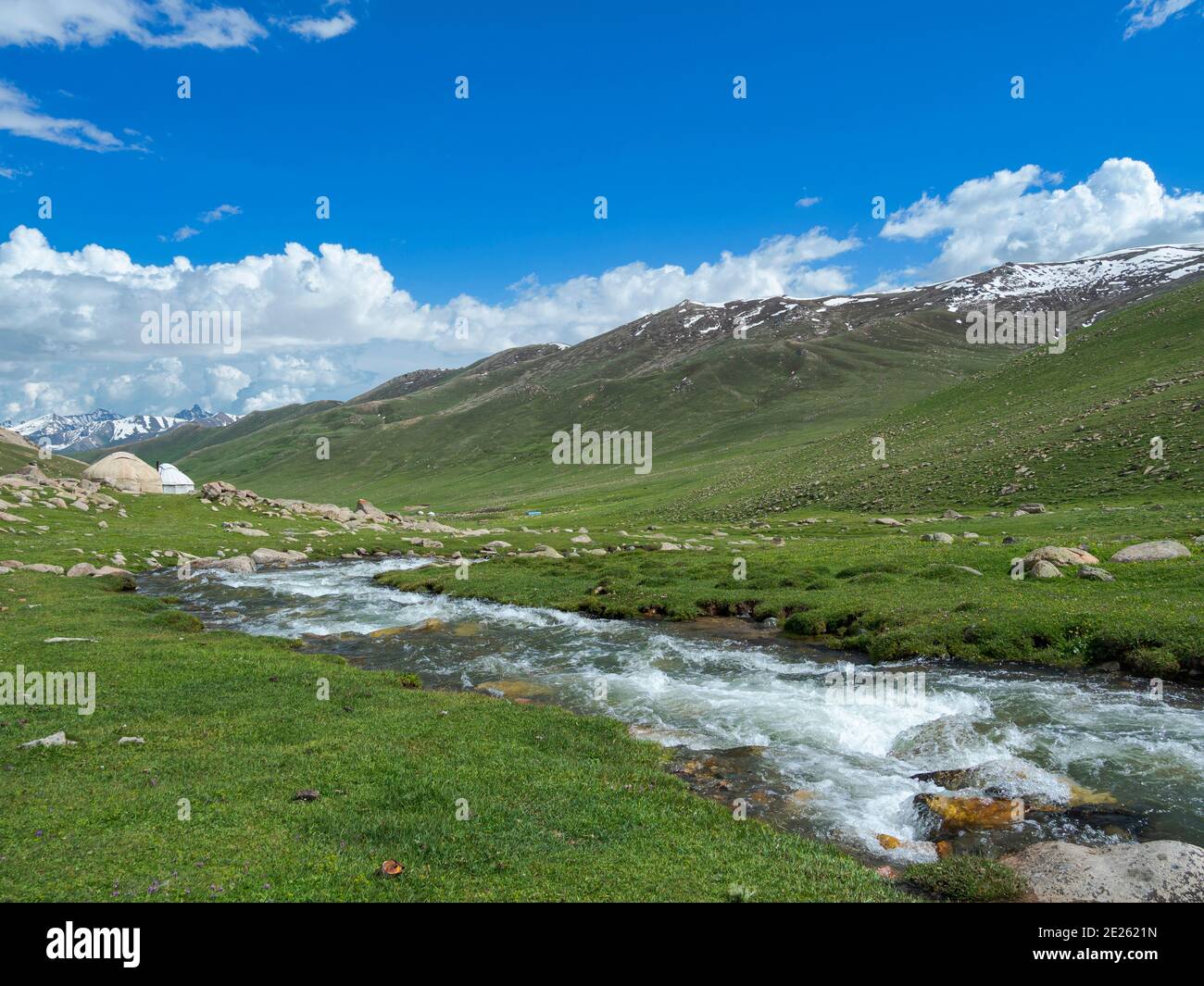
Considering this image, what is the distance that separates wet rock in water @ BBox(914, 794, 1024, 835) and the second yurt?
114 meters

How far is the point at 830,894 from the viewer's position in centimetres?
1148

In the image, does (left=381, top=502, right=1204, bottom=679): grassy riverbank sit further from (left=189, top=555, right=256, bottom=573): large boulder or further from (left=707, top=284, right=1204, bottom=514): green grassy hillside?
(left=189, top=555, right=256, bottom=573): large boulder

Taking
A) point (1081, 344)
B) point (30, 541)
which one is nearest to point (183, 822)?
point (30, 541)

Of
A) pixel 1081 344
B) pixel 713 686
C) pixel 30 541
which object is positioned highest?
pixel 1081 344

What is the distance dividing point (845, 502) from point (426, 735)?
217 feet

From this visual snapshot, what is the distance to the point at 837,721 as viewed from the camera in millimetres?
20797

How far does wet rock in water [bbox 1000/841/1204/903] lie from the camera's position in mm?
10820

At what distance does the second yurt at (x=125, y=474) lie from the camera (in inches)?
3907

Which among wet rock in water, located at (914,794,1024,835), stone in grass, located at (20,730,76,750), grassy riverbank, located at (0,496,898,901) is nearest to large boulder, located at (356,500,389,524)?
grassy riverbank, located at (0,496,898,901)

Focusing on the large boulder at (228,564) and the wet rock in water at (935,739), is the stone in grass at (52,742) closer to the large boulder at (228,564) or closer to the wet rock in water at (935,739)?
the wet rock in water at (935,739)

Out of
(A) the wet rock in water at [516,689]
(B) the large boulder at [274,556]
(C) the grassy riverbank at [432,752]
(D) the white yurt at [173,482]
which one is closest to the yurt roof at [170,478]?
(D) the white yurt at [173,482]

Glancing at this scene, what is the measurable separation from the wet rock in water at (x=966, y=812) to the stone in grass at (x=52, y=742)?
2170cm
